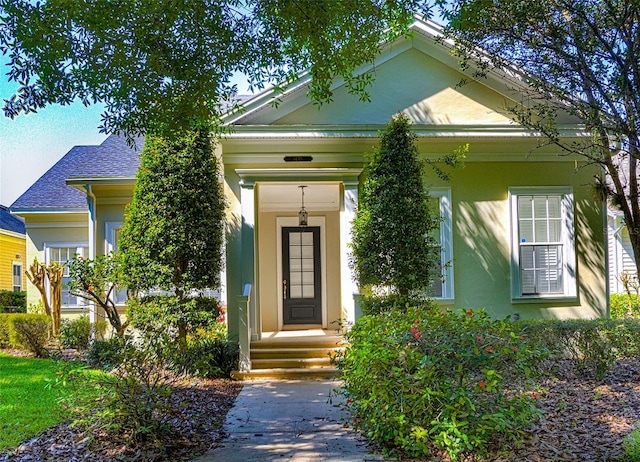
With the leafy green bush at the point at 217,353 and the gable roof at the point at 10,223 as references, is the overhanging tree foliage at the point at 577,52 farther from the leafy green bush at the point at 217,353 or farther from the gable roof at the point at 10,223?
the gable roof at the point at 10,223

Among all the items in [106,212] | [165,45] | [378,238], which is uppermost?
[165,45]

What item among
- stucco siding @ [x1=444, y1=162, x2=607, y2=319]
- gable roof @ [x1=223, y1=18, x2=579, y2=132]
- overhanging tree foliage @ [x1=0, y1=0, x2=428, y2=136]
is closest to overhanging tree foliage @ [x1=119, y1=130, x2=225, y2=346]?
overhanging tree foliage @ [x1=0, y1=0, x2=428, y2=136]

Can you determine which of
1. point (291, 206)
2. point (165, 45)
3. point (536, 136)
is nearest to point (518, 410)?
point (165, 45)

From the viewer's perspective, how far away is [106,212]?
11.3 m

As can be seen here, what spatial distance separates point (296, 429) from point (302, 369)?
9.66ft

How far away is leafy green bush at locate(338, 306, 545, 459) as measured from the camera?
4266 millimetres

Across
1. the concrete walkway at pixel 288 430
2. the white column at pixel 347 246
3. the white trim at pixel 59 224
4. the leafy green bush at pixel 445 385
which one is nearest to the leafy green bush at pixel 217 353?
the concrete walkway at pixel 288 430

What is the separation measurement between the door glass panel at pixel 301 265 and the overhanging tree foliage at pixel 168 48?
5.50m

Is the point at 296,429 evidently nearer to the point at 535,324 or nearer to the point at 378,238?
the point at 378,238

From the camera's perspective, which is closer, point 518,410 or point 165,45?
point 518,410

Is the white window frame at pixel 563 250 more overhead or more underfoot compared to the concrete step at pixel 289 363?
more overhead

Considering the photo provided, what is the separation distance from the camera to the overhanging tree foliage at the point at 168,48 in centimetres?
497

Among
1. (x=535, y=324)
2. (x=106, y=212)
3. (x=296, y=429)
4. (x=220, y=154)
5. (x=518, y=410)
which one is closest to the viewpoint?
(x=518, y=410)

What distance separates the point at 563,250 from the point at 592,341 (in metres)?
2.76
